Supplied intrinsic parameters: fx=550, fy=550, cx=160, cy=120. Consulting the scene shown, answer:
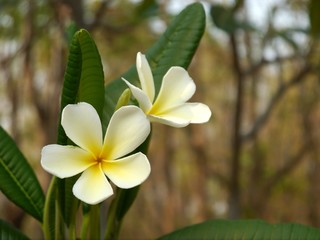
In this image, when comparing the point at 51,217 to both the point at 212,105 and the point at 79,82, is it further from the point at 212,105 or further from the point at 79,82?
the point at 212,105

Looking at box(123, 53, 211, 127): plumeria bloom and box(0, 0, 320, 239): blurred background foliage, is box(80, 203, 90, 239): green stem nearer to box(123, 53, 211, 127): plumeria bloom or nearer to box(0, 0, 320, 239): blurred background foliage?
box(123, 53, 211, 127): plumeria bloom

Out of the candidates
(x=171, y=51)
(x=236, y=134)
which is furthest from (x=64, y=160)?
(x=236, y=134)

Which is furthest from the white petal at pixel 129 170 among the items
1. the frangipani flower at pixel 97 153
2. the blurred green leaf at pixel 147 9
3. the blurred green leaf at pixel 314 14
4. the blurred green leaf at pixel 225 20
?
the blurred green leaf at pixel 147 9

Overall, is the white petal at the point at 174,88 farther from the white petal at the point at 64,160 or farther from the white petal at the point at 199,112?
the white petal at the point at 64,160

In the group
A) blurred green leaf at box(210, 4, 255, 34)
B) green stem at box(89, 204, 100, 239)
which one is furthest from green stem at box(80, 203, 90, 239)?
blurred green leaf at box(210, 4, 255, 34)

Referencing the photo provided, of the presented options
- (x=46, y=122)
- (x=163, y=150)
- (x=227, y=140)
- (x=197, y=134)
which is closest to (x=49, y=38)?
(x=46, y=122)

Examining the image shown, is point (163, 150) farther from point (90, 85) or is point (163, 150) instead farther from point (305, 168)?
point (90, 85)

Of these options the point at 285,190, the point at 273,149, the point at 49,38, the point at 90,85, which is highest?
the point at 49,38
